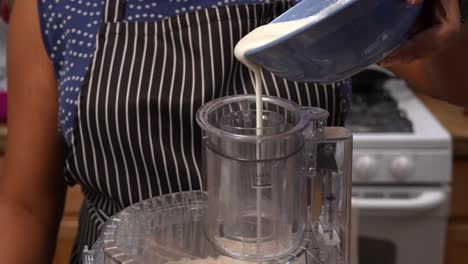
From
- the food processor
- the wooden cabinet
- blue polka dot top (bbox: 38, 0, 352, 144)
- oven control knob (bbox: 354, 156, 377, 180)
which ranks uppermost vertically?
blue polka dot top (bbox: 38, 0, 352, 144)

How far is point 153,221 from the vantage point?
21.5 inches

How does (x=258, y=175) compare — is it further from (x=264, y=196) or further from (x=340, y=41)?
(x=340, y=41)

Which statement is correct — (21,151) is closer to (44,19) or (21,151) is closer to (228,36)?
(44,19)

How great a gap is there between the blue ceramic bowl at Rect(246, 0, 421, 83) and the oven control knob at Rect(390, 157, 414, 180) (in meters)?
0.93

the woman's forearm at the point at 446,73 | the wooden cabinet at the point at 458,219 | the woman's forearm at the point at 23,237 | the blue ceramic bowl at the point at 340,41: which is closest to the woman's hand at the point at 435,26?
the blue ceramic bowl at the point at 340,41

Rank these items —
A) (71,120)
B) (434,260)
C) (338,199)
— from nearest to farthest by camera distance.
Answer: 1. (338,199)
2. (71,120)
3. (434,260)

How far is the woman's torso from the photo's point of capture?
29.1 inches

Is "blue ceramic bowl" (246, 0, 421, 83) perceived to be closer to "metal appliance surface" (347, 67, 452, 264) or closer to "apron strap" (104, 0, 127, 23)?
"apron strap" (104, 0, 127, 23)

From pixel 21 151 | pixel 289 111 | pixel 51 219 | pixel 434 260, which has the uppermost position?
pixel 289 111

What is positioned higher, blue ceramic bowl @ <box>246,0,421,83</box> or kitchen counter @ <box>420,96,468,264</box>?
blue ceramic bowl @ <box>246,0,421,83</box>

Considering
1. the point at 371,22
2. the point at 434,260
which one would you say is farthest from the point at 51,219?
the point at 434,260

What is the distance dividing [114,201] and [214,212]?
0.29m

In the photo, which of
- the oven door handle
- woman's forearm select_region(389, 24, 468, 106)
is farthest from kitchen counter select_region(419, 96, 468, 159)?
woman's forearm select_region(389, 24, 468, 106)

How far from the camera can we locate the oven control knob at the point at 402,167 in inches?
53.2
